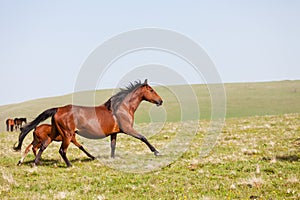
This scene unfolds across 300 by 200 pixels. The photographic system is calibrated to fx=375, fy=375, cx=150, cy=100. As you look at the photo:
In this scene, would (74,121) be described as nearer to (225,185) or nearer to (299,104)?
(225,185)

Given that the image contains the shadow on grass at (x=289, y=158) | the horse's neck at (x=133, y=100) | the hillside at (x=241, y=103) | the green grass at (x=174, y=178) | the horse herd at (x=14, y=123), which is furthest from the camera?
the hillside at (x=241, y=103)

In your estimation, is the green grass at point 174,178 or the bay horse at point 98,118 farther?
the bay horse at point 98,118

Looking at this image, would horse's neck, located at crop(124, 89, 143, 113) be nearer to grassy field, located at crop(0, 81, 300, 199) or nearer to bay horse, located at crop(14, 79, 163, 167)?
bay horse, located at crop(14, 79, 163, 167)

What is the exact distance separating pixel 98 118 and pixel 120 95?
1.53 meters

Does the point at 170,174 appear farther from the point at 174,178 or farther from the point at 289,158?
the point at 289,158

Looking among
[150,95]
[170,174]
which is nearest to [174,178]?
[170,174]

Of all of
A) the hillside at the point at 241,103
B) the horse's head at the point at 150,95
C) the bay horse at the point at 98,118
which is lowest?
the hillside at the point at 241,103

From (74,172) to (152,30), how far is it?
529 cm

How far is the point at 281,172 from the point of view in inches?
400

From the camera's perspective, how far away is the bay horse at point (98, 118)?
12758 mm

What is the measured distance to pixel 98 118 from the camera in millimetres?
13086

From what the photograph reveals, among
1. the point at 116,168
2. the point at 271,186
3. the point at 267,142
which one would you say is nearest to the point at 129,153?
the point at 116,168

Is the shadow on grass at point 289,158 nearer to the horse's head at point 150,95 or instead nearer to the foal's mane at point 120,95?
the horse's head at point 150,95

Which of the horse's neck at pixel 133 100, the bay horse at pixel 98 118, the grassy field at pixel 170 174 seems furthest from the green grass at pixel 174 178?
the horse's neck at pixel 133 100
